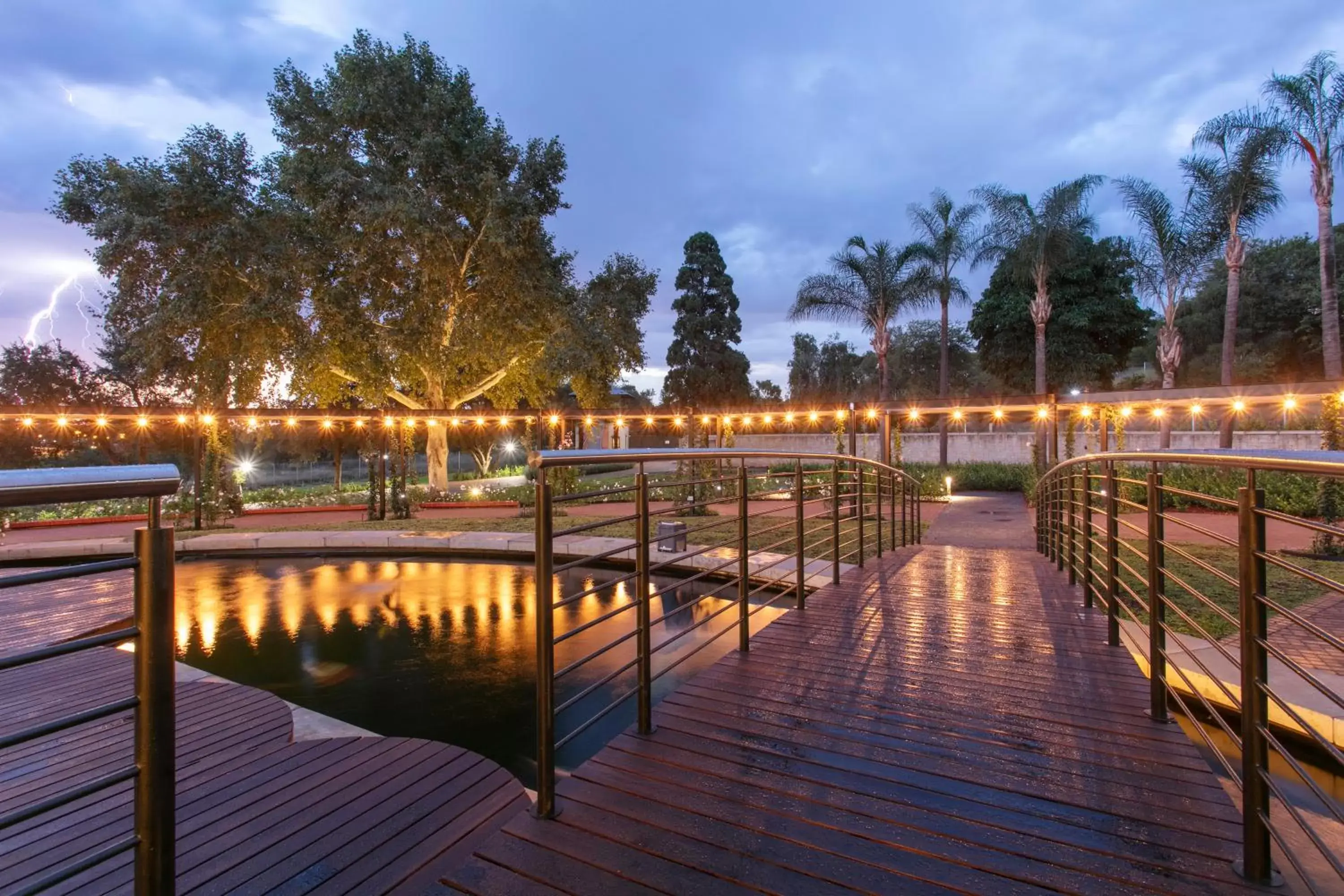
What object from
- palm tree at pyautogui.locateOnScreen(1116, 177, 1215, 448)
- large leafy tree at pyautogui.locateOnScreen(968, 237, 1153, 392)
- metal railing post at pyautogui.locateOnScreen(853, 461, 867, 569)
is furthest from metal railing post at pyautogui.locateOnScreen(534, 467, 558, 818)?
large leafy tree at pyautogui.locateOnScreen(968, 237, 1153, 392)

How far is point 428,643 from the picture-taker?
6508 mm

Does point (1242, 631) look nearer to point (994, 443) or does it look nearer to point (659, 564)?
point (659, 564)

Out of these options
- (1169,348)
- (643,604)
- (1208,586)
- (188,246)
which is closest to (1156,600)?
(643,604)

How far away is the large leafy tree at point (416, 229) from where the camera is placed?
1689cm

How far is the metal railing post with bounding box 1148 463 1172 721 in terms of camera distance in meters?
2.56

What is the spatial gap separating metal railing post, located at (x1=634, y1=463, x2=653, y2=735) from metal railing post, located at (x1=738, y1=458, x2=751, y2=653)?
2.88ft

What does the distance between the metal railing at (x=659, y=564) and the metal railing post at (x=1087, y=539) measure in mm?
1506

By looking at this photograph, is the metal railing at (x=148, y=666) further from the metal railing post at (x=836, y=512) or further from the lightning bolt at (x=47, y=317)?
the lightning bolt at (x=47, y=317)

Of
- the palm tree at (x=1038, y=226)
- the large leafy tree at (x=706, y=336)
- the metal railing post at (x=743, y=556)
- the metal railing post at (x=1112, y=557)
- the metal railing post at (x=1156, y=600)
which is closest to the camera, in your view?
the metal railing post at (x=1156, y=600)

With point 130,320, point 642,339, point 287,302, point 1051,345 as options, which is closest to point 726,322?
point 642,339

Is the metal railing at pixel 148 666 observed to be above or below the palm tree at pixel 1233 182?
below

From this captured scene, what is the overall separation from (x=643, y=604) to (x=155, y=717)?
1676mm

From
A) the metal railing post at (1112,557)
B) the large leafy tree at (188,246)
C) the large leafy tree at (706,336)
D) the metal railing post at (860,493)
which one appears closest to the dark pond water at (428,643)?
the metal railing post at (860,493)

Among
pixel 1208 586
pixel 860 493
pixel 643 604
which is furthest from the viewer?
pixel 1208 586
